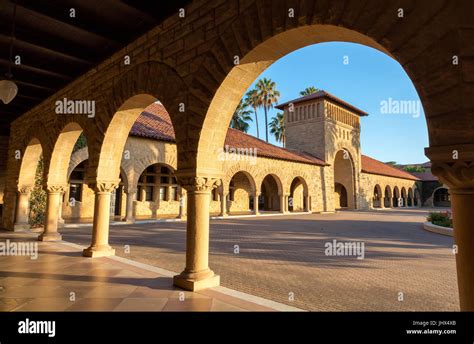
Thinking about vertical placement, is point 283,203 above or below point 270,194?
below

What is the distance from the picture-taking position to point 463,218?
2246mm

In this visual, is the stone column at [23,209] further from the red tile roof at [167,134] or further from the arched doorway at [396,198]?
the arched doorway at [396,198]

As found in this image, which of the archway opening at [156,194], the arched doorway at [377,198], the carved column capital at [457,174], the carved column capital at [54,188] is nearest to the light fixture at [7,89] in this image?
the carved column capital at [54,188]

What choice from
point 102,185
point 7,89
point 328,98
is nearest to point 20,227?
point 102,185

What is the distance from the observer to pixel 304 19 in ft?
10.2

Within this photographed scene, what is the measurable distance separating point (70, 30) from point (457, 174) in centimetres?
640

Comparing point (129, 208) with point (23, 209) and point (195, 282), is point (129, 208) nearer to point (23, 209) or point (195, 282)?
point (23, 209)

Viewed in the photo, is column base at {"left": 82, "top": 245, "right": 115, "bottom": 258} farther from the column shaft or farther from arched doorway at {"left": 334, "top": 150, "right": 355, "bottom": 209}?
arched doorway at {"left": 334, "top": 150, "right": 355, "bottom": 209}

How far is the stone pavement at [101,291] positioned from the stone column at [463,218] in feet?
6.16

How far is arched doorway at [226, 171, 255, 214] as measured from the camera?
24156mm

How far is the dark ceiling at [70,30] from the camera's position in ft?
15.1

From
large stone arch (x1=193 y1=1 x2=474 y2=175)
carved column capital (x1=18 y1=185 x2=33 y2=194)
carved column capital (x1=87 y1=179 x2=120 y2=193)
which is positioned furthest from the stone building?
large stone arch (x1=193 y1=1 x2=474 y2=175)

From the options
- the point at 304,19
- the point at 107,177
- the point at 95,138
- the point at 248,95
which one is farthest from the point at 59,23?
the point at 248,95

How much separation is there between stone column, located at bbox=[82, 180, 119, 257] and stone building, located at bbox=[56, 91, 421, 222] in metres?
7.51
